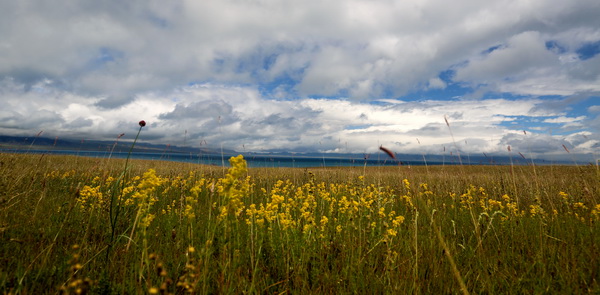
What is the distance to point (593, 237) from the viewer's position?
407 centimetres

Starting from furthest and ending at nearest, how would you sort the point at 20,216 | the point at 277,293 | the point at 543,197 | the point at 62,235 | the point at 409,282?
the point at 543,197
the point at 20,216
the point at 62,235
the point at 409,282
the point at 277,293

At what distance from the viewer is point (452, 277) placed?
295 cm

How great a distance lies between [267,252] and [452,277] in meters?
2.25

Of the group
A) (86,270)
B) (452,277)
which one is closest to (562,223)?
(452,277)

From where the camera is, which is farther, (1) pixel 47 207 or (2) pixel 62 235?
(1) pixel 47 207

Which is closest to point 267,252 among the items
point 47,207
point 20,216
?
point 20,216

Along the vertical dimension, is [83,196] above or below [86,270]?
above

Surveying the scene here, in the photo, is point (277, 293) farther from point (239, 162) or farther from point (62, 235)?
point (62, 235)

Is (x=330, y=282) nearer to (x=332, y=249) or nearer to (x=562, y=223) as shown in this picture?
(x=332, y=249)

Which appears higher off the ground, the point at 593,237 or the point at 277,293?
the point at 593,237

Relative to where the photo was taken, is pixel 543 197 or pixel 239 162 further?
pixel 543 197

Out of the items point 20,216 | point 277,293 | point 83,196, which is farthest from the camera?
point 83,196

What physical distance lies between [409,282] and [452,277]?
50 cm

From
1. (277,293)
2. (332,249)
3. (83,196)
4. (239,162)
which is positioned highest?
(239,162)
